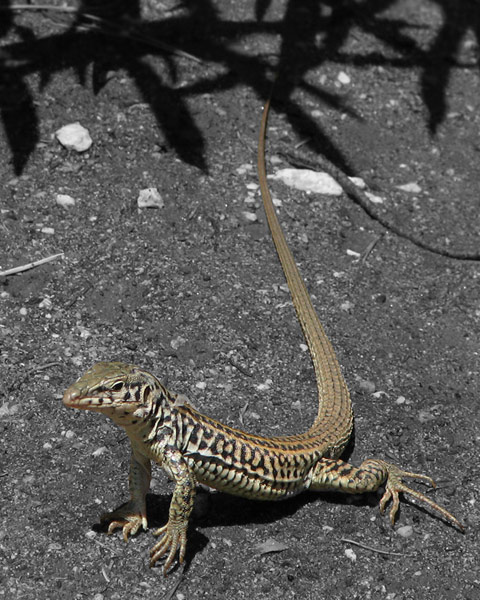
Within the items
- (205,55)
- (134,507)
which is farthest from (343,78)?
(134,507)

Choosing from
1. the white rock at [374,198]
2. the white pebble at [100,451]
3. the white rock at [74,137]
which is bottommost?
the white pebble at [100,451]

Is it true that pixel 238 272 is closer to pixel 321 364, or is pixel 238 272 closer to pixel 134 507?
pixel 321 364

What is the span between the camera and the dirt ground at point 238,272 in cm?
357

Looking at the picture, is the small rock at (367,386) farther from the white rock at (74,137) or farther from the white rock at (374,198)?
the white rock at (74,137)

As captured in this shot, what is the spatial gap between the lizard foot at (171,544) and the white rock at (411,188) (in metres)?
3.32

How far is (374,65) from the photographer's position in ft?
22.1

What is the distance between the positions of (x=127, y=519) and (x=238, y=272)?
193 centimetres

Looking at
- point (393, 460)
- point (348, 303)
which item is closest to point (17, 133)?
point (348, 303)

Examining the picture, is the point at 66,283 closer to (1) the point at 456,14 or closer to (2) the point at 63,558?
(2) the point at 63,558

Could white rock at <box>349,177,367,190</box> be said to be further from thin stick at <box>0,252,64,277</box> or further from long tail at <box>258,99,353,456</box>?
thin stick at <box>0,252,64,277</box>

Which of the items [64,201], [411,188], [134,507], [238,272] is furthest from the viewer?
[411,188]

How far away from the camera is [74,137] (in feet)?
18.1

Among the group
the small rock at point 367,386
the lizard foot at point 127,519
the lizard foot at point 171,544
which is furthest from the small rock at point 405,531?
the lizard foot at point 127,519

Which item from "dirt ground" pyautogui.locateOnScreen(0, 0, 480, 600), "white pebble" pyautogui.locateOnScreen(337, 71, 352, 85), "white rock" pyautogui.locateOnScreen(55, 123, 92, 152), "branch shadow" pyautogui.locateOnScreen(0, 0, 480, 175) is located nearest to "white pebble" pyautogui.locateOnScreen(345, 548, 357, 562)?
"dirt ground" pyautogui.locateOnScreen(0, 0, 480, 600)
